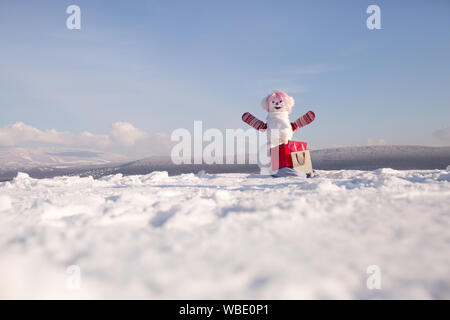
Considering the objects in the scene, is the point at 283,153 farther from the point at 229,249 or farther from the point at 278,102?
the point at 229,249

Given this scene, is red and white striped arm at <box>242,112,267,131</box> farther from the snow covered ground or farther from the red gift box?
the snow covered ground

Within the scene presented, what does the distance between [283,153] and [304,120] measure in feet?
3.56

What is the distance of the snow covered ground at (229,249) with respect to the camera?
35.2 inches

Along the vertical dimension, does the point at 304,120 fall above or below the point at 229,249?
above

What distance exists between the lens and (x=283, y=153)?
17.0 feet

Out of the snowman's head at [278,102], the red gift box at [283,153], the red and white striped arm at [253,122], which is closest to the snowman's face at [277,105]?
the snowman's head at [278,102]

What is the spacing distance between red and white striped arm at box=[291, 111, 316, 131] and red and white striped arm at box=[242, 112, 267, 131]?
29.8 inches

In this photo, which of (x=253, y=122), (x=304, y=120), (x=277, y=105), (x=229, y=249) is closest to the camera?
(x=229, y=249)

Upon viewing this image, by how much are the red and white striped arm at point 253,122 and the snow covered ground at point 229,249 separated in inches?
158

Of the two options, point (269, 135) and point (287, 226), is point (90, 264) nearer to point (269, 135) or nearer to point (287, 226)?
point (287, 226)

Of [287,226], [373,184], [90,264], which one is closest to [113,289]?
[90,264]

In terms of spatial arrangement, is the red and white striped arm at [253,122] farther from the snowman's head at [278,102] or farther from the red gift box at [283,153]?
the red gift box at [283,153]

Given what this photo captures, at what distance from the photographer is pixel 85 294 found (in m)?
0.88

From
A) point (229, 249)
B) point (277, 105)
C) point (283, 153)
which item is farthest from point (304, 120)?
point (229, 249)
